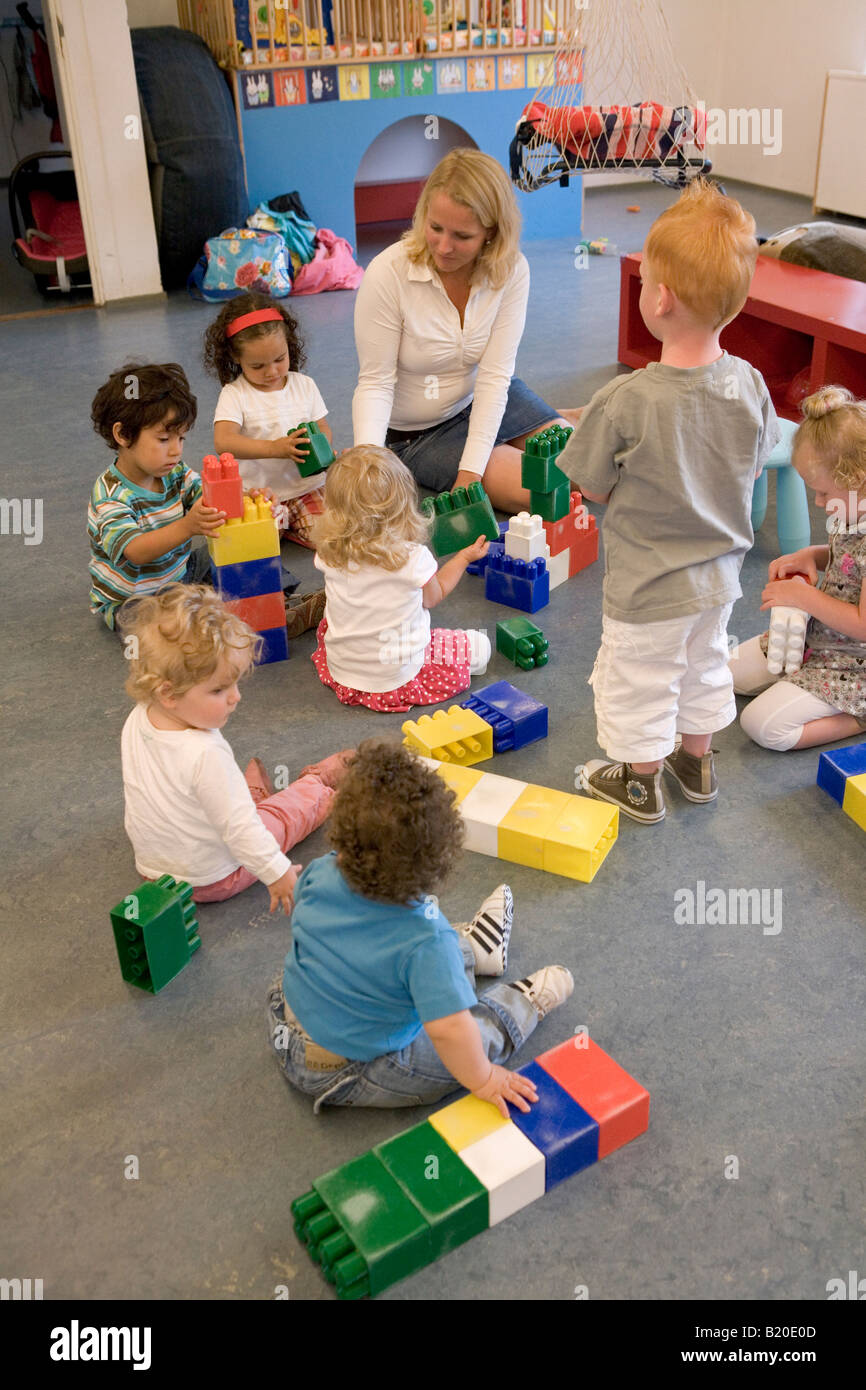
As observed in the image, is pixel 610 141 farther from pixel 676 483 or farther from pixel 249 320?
pixel 676 483

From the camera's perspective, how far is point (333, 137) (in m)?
6.21

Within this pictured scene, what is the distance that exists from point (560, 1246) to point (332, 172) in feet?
19.1

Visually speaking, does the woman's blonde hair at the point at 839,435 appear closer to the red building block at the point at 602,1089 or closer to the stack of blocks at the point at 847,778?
the stack of blocks at the point at 847,778

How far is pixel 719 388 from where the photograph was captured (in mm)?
1961

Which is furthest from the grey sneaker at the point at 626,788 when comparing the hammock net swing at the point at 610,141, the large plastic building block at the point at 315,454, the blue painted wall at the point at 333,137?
the blue painted wall at the point at 333,137

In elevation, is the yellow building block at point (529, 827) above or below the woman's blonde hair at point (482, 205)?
below

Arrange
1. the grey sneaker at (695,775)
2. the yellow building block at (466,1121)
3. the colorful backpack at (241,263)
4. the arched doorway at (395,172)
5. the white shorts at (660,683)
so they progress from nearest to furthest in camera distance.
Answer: the yellow building block at (466,1121) < the white shorts at (660,683) < the grey sneaker at (695,775) < the colorful backpack at (241,263) < the arched doorway at (395,172)

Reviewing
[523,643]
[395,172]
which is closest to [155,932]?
[523,643]

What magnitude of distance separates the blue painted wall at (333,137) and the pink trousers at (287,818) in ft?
15.3

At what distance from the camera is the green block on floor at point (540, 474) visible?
10.2ft
